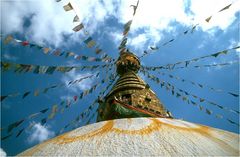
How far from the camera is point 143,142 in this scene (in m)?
3.05

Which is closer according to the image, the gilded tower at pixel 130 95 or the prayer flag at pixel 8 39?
the prayer flag at pixel 8 39

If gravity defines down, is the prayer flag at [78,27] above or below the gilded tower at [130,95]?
above

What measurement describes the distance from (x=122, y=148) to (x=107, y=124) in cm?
108

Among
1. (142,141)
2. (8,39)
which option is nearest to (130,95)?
(8,39)

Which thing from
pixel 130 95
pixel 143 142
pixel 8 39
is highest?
pixel 8 39

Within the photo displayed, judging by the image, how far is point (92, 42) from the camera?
803 centimetres

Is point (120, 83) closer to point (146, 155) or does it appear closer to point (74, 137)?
point (74, 137)

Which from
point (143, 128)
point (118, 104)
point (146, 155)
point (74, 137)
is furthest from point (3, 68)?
point (146, 155)

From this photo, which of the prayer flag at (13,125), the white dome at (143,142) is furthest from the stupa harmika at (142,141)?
the prayer flag at (13,125)

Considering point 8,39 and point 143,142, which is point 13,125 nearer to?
point 8,39

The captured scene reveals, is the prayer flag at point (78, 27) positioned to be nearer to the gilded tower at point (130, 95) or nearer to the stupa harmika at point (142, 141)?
the gilded tower at point (130, 95)

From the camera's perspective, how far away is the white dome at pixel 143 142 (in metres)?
2.90

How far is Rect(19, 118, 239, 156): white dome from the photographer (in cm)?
290

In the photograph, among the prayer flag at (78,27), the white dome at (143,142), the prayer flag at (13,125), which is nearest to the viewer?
the white dome at (143,142)
